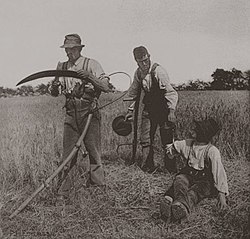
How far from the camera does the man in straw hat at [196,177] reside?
2.33m

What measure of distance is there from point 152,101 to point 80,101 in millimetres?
448

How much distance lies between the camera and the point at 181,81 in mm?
2584

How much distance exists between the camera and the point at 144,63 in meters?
2.60

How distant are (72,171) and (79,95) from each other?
482 millimetres

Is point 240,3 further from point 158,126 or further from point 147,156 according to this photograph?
point 147,156

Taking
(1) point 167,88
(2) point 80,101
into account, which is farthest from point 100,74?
(1) point 167,88

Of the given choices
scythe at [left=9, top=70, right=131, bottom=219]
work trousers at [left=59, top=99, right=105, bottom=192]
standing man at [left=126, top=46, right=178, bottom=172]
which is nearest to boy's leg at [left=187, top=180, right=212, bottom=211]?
standing man at [left=126, top=46, right=178, bottom=172]

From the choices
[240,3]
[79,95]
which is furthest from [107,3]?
[240,3]

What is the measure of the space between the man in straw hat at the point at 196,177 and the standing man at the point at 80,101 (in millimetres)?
501

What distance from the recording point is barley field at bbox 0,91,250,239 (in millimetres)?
2355

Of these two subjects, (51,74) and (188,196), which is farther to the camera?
(51,74)

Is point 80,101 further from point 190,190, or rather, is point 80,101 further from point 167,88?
point 190,190

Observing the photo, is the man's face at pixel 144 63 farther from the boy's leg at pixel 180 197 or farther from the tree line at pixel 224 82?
the boy's leg at pixel 180 197

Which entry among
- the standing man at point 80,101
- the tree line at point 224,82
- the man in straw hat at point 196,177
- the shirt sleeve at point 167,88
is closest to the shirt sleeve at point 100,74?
the standing man at point 80,101
